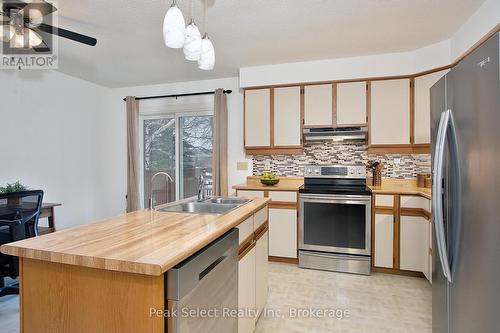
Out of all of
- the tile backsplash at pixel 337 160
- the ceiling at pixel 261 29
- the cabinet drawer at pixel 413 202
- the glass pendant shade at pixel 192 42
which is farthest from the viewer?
the tile backsplash at pixel 337 160

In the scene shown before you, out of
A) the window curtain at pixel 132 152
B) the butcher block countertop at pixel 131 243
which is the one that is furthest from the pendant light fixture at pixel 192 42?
the window curtain at pixel 132 152

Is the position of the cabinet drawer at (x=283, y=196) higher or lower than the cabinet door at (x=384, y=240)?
higher

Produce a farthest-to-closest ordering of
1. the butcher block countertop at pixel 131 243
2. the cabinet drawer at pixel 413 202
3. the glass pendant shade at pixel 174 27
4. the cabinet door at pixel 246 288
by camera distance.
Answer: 1. the cabinet drawer at pixel 413 202
2. the cabinet door at pixel 246 288
3. the glass pendant shade at pixel 174 27
4. the butcher block countertop at pixel 131 243

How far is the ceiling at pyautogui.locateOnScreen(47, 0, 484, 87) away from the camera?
85.0 inches

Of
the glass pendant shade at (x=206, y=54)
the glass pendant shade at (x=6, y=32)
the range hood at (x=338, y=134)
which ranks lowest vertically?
the range hood at (x=338, y=134)

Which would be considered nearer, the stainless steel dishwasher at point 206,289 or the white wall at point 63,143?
the stainless steel dishwasher at point 206,289

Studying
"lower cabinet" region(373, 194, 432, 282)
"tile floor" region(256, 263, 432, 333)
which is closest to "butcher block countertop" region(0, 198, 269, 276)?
"tile floor" region(256, 263, 432, 333)

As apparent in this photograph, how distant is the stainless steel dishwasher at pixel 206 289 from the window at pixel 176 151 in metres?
2.86

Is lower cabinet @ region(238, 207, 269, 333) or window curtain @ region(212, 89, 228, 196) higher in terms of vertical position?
window curtain @ region(212, 89, 228, 196)

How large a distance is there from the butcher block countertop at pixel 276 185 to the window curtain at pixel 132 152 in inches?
70.8

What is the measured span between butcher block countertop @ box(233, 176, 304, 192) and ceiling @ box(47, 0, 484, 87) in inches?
61.4

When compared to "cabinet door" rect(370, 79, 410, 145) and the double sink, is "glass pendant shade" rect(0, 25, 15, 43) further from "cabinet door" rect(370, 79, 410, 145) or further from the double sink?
"cabinet door" rect(370, 79, 410, 145)

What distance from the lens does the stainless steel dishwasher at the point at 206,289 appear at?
958 millimetres

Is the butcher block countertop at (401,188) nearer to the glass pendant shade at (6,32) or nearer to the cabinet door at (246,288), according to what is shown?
the cabinet door at (246,288)
